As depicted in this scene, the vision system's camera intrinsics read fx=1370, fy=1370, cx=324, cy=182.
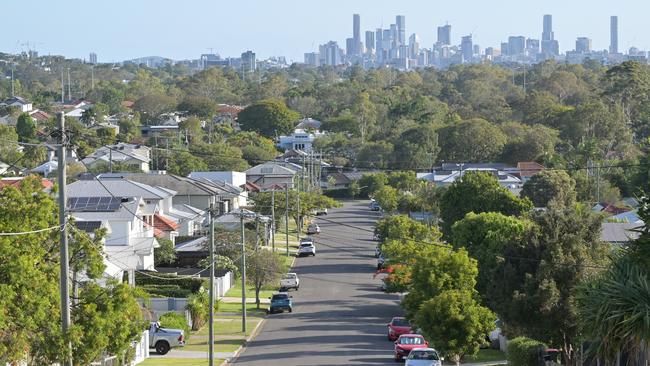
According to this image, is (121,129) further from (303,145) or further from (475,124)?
(475,124)

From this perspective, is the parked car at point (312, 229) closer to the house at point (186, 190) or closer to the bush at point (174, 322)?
the house at point (186, 190)

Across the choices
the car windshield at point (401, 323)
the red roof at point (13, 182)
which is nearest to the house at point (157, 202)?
the red roof at point (13, 182)

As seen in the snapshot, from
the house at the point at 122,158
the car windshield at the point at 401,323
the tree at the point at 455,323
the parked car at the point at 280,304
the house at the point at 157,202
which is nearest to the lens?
the tree at the point at 455,323

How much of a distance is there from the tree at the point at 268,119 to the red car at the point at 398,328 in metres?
128

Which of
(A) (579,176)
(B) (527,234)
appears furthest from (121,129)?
(B) (527,234)

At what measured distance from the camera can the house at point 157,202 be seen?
71.9 m

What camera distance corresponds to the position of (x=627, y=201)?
9975 cm

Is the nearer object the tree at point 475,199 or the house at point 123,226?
the house at point 123,226

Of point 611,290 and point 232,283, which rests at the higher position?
point 611,290

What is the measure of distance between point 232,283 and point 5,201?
135 ft

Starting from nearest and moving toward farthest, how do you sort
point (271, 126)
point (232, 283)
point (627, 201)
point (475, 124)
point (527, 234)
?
point (527, 234) → point (232, 283) → point (627, 201) → point (475, 124) → point (271, 126)

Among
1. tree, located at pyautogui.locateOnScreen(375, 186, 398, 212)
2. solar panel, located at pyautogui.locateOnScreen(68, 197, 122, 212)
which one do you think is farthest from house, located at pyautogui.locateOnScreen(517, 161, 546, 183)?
solar panel, located at pyautogui.locateOnScreen(68, 197, 122, 212)

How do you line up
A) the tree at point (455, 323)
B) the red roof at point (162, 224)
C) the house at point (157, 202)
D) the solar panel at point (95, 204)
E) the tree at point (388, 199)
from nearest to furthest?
the tree at point (455, 323), the solar panel at point (95, 204), the house at point (157, 202), the red roof at point (162, 224), the tree at point (388, 199)

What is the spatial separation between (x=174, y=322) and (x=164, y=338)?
3226 millimetres
